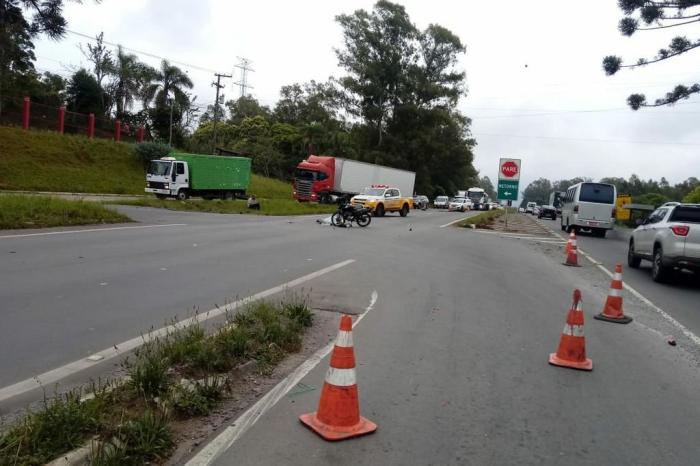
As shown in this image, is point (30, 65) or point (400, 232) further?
point (30, 65)

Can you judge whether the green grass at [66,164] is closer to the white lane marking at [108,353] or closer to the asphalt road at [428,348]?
the asphalt road at [428,348]

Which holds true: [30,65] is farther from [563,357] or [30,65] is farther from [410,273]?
[563,357]

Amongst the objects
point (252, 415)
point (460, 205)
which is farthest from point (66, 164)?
point (460, 205)

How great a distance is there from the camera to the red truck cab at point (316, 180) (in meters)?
42.4

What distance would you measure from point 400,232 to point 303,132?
50.5 metres

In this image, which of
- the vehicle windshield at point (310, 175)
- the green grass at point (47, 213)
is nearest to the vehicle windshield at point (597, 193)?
the vehicle windshield at point (310, 175)

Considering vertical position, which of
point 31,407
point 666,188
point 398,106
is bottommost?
point 31,407

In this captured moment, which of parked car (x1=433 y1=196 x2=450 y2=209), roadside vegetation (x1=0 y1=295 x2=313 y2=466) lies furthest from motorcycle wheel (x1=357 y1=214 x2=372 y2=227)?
parked car (x1=433 y1=196 x2=450 y2=209)

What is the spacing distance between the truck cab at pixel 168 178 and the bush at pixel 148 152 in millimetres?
8158

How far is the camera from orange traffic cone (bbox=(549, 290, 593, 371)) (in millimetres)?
5883

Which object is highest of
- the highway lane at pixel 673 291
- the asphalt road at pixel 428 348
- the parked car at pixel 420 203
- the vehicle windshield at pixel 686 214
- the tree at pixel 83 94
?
the tree at pixel 83 94

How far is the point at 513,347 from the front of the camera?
6508 millimetres

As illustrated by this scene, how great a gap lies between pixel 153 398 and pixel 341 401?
4.58 feet

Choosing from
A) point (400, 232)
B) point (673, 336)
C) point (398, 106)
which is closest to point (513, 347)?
point (673, 336)
